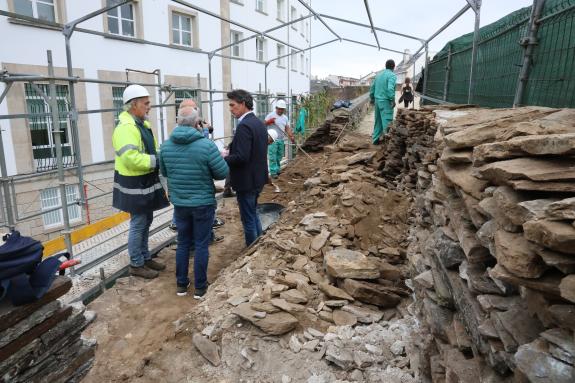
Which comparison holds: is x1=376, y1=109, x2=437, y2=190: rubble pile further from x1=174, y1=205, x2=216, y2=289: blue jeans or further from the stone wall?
x1=174, y1=205, x2=216, y2=289: blue jeans

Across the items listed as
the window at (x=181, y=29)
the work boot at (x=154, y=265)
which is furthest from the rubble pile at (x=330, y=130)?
the work boot at (x=154, y=265)

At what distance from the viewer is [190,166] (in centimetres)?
407

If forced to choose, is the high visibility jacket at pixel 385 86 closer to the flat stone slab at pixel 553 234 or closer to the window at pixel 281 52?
the flat stone slab at pixel 553 234

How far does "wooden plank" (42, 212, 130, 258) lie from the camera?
5.56 metres

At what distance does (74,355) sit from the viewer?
8.33 feet

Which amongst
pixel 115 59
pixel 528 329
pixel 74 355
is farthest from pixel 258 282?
pixel 115 59

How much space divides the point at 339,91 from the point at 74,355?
31.3 meters

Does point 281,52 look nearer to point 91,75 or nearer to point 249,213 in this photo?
point 91,75

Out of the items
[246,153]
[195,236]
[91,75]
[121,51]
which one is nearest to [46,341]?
[195,236]

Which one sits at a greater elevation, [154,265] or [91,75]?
[91,75]

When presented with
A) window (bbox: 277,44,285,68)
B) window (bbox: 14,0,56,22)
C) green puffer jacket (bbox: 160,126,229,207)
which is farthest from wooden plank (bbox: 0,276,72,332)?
Answer: window (bbox: 277,44,285,68)

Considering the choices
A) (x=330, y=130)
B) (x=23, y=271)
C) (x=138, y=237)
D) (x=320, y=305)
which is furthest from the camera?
(x=330, y=130)

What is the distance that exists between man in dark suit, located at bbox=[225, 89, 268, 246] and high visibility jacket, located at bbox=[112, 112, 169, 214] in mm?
889

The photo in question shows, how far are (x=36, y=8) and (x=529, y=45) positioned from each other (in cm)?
1067
